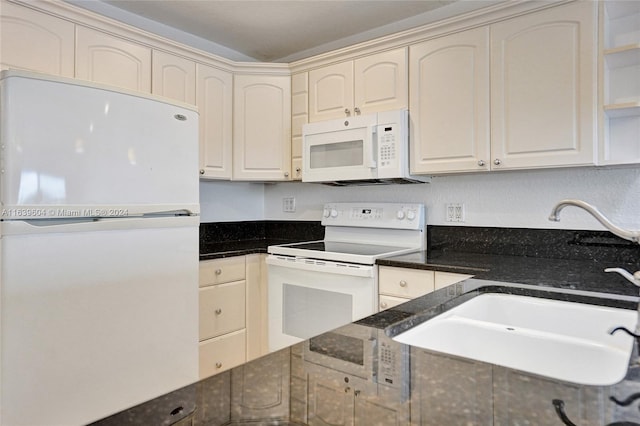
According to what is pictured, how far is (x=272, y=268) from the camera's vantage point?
2.59 m

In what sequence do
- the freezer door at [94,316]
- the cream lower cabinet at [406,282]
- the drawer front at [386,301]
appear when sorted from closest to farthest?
the freezer door at [94,316] → the cream lower cabinet at [406,282] → the drawer front at [386,301]

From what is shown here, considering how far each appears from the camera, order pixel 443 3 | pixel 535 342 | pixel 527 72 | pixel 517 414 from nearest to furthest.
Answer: pixel 517 414 → pixel 535 342 → pixel 527 72 → pixel 443 3

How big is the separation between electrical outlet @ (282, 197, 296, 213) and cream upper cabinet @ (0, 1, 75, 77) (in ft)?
5.53

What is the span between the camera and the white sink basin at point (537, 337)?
0.84 metres

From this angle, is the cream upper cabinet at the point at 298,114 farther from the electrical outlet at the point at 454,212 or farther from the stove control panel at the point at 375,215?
the electrical outlet at the point at 454,212

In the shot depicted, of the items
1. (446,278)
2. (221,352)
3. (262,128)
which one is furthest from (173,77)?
(446,278)

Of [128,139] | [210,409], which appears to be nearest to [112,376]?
[128,139]

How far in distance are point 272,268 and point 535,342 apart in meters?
1.86

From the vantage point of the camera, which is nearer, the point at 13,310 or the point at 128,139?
the point at 13,310

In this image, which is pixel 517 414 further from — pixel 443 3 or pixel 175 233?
pixel 443 3

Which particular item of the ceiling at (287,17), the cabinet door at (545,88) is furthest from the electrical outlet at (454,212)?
the ceiling at (287,17)

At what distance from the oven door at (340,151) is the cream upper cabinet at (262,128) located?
249mm

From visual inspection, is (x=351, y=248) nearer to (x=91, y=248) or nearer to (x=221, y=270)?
(x=221, y=270)

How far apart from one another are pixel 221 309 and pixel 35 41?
1693 millimetres
